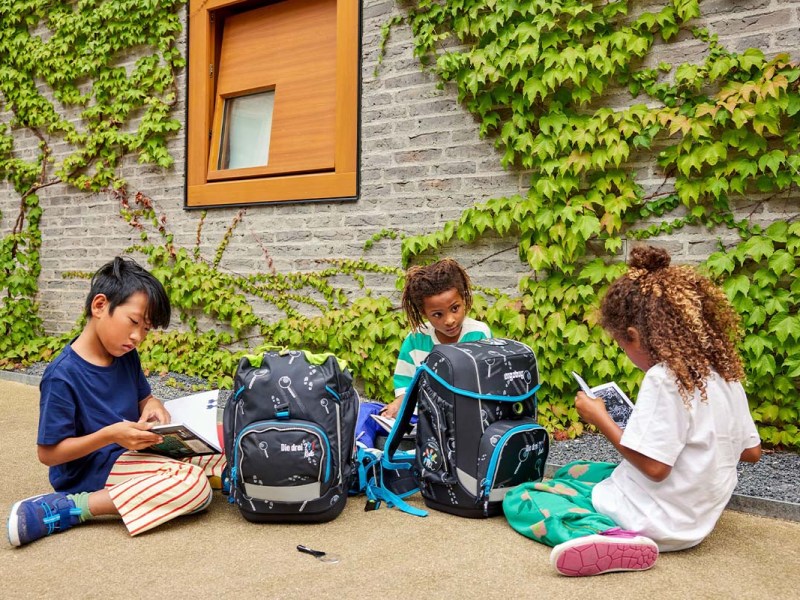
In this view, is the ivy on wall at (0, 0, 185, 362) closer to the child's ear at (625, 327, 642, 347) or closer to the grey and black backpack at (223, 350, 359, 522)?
the grey and black backpack at (223, 350, 359, 522)

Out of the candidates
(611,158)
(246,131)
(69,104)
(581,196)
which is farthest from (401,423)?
(69,104)

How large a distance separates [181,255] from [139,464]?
3.14 metres

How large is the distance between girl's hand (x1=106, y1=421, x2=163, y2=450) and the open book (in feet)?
0.36

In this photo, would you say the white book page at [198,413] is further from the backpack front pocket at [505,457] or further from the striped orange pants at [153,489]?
the backpack front pocket at [505,457]

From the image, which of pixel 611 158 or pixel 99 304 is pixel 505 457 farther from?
pixel 611 158

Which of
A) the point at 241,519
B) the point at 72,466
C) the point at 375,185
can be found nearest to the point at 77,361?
the point at 72,466

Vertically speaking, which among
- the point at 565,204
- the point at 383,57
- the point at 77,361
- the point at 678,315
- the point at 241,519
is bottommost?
the point at 241,519

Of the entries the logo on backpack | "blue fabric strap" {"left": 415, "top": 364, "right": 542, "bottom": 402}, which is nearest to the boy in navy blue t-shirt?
the logo on backpack

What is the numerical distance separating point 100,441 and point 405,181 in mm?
2560

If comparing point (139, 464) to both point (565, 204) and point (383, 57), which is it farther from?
point (383, 57)

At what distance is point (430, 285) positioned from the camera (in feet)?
9.61

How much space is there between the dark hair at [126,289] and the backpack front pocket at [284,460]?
1.72 feet

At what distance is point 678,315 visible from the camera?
1.98m

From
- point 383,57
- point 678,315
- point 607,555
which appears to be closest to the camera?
point 607,555
